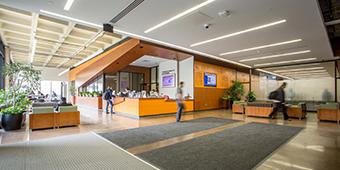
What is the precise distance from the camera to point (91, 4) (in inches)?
161

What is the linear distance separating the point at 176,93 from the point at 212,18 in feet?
10.8

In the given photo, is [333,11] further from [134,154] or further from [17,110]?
[17,110]

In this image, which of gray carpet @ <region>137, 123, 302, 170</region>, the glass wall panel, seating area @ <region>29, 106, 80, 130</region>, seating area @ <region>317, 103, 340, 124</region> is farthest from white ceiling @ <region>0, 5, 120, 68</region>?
seating area @ <region>317, 103, 340, 124</region>

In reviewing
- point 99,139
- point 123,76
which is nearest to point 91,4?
point 99,139

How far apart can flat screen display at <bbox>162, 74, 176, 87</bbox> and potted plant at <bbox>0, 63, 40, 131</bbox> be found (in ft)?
24.5

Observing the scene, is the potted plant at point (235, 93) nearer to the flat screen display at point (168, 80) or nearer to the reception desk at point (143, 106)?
the flat screen display at point (168, 80)

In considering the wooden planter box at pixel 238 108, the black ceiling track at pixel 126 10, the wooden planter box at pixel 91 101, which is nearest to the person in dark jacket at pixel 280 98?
the wooden planter box at pixel 238 108

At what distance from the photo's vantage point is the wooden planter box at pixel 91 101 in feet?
38.1

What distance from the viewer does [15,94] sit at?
17.6ft

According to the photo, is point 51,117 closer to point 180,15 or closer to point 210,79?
point 180,15

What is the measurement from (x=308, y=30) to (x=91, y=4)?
6.43 metres

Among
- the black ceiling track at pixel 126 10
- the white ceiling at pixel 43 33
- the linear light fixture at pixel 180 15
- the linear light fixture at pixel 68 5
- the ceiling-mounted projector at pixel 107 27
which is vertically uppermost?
the white ceiling at pixel 43 33

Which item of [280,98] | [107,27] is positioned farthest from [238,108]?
[107,27]

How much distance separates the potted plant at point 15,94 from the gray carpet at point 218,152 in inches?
181
